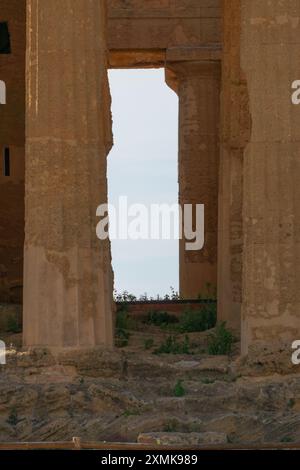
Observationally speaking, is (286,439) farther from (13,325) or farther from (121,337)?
(13,325)

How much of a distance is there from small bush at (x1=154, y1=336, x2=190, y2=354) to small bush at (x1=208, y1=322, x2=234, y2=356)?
42 cm

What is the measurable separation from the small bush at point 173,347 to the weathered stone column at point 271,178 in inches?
150

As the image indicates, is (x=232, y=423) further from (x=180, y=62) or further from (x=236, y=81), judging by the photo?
(x=180, y=62)

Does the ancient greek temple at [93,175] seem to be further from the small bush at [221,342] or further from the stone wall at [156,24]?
the stone wall at [156,24]

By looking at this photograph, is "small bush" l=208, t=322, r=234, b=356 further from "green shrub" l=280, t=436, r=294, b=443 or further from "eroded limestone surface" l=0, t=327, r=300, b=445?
"green shrub" l=280, t=436, r=294, b=443

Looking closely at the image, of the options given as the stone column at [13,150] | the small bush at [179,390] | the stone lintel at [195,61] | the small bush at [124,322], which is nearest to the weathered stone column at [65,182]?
the small bush at [179,390]

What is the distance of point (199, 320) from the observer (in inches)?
1261

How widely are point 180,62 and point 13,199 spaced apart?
5732mm

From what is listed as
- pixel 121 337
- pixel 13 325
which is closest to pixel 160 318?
pixel 13 325

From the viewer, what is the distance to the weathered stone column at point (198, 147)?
3766cm

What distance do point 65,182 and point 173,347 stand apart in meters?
5.10

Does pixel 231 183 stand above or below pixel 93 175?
above

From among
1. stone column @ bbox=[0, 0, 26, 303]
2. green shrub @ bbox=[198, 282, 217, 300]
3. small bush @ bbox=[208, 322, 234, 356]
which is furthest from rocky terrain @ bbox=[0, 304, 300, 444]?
green shrub @ bbox=[198, 282, 217, 300]

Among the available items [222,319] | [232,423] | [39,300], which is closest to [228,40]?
[222,319]
